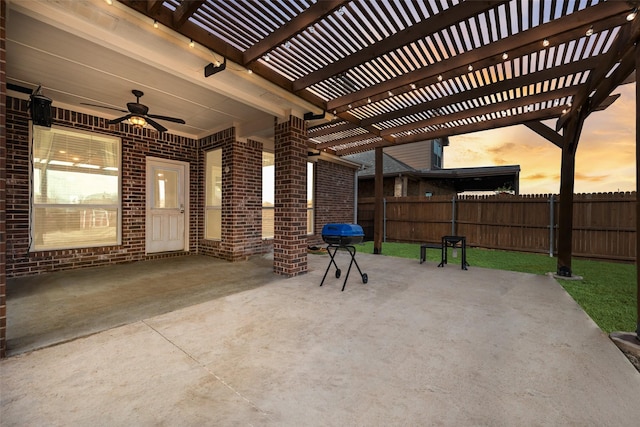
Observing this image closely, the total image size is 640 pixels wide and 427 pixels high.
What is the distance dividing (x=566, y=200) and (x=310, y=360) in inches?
208

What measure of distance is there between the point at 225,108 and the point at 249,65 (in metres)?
1.77

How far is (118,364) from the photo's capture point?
1961 mm

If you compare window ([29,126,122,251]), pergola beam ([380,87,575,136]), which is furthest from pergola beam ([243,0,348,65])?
window ([29,126,122,251])

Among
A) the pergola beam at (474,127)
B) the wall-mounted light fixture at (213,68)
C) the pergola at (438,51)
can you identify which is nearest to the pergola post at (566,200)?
the pergola at (438,51)

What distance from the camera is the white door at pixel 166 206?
5.96 meters

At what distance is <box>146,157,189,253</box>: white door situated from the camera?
235 inches

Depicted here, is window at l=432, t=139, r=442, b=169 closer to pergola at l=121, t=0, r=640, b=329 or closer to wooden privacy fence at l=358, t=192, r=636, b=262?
wooden privacy fence at l=358, t=192, r=636, b=262


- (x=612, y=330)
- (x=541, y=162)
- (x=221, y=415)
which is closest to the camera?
(x=221, y=415)

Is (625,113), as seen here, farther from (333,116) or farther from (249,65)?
(249,65)

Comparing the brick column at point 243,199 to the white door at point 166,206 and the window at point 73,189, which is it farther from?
the window at point 73,189

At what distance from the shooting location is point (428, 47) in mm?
3229

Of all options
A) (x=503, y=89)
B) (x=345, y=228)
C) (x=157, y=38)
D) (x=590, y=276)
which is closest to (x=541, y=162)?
(x=590, y=276)

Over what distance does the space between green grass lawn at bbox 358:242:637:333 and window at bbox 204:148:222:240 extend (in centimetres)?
506

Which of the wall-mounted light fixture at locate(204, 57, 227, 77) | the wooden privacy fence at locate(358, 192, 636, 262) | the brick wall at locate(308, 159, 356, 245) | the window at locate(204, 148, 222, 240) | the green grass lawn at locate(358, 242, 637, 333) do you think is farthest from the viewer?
the brick wall at locate(308, 159, 356, 245)
